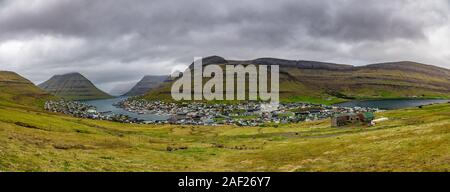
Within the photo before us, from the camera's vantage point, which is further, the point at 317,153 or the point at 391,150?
the point at 317,153
